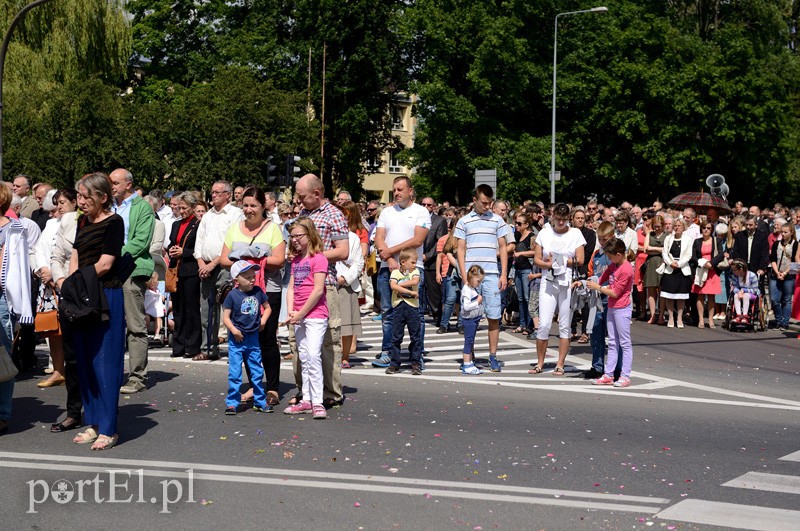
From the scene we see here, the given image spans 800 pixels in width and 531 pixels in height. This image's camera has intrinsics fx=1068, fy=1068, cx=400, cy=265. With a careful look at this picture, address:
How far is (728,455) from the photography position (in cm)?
812

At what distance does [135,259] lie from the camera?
1028 cm

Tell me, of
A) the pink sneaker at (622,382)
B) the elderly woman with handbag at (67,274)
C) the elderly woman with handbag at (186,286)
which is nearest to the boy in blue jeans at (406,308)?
the pink sneaker at (622,382)

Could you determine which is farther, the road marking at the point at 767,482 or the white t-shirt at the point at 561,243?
the white t-shirt at the point at 561,243

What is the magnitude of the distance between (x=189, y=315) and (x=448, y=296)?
5.23 m

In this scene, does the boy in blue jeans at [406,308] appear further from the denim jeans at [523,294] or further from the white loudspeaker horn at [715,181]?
the white loudspeaker horn at [715,181]

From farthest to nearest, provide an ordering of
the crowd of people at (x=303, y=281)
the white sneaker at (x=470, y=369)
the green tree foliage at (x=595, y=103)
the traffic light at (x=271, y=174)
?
the green tree foliage at (x=595, y=103) < the traffic light at (x=271, y=174) < the white sneaker at (x=470, y=369) < the crowd of people at (x=303, y=281)

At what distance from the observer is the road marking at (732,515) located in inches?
244

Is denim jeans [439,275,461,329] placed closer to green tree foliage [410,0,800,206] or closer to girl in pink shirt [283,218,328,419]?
girl in pink shirt [283,218,328,419]

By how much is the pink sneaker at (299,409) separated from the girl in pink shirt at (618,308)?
3.76 meters

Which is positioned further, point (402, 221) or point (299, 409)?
point (402, 221)

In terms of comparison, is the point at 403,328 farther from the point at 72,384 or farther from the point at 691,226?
the point at 691,226

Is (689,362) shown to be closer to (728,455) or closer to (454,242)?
(454,242)

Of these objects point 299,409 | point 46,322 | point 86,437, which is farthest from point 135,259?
point 86,437

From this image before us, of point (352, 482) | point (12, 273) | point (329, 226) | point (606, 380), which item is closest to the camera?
point (352, 482)
